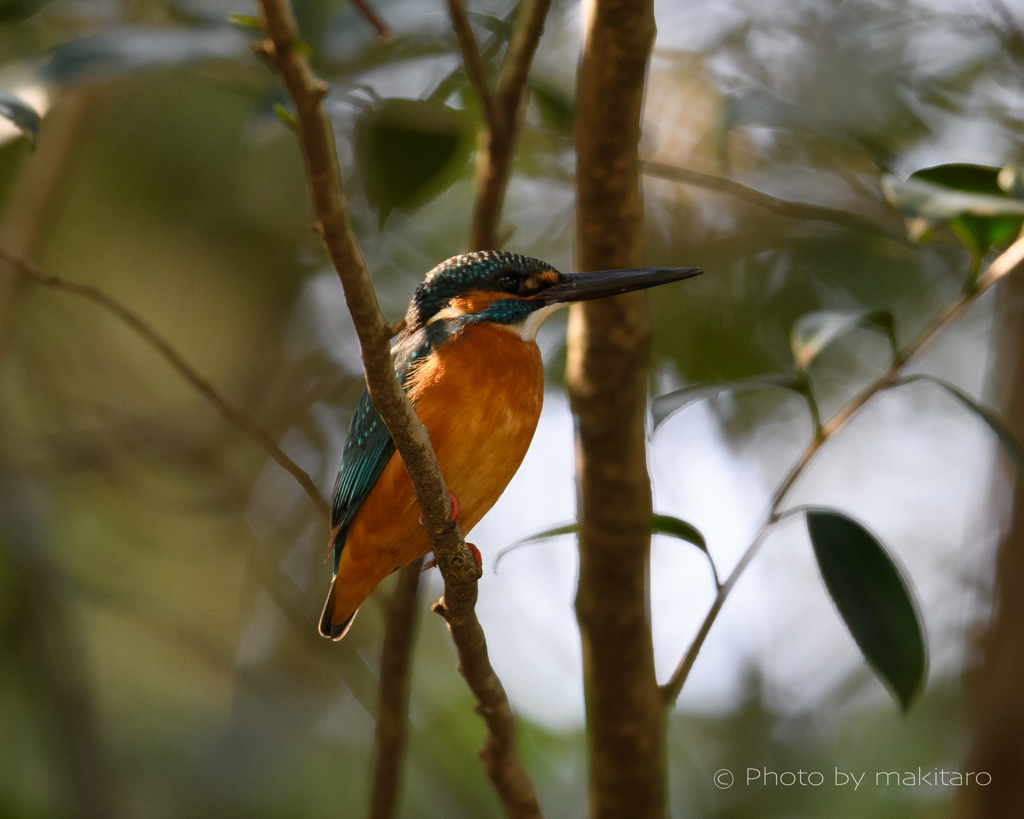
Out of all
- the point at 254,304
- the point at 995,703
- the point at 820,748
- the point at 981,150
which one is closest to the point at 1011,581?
the point at 995,703

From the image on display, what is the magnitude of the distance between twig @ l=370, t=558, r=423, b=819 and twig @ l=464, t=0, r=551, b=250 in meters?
1.18

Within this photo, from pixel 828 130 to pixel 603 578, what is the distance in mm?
1499

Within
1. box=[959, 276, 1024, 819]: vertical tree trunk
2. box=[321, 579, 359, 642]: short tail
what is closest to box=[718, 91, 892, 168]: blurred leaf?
box=[959, 276, 1024, 819]: vertical tree trunk

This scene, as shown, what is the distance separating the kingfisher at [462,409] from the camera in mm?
2639

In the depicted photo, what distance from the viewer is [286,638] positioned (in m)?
6.04

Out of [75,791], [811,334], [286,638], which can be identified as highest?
[286,638]

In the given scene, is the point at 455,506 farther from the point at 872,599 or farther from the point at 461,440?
the point at 872,599

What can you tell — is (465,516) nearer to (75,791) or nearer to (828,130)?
(828,130)

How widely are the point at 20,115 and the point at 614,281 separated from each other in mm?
1527

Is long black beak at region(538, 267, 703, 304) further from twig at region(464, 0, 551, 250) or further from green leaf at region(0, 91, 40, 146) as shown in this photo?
green leaf at region(0, 91, 40, 146)

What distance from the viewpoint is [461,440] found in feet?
8.55

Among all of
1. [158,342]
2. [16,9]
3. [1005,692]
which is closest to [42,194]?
[16,9]

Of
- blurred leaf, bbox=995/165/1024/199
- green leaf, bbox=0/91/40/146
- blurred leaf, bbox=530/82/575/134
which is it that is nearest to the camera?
green leaf, bbox=0/91/40/146

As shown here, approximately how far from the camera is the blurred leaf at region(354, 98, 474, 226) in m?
2.98
